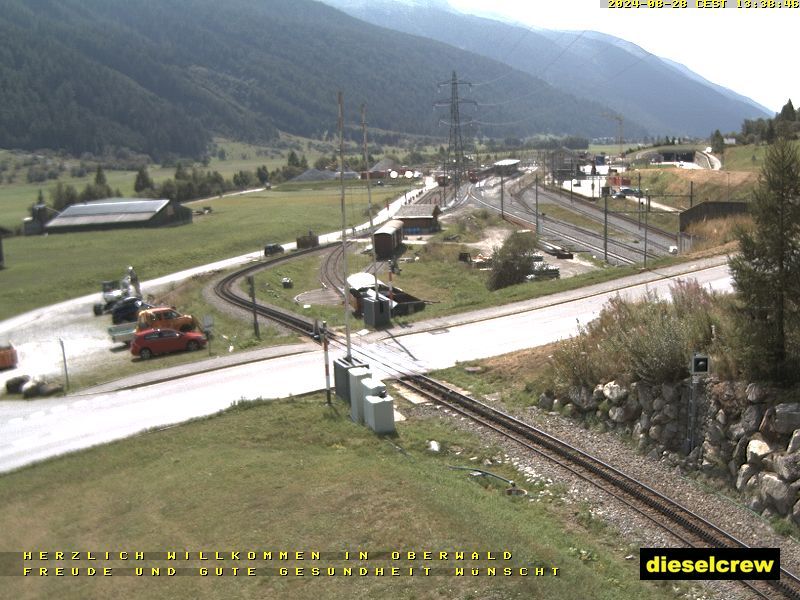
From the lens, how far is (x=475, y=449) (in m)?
17.2

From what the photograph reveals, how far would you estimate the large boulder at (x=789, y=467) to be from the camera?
13.0 metres

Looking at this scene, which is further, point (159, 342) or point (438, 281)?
point (438, 281)

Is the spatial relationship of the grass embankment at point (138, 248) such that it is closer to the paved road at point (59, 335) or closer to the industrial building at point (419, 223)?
the paved road at point (59, 335)

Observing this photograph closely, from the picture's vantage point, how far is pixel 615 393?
58.0 ft

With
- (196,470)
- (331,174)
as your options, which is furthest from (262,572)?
(331,174)

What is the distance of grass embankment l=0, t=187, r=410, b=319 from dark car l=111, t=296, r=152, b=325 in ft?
31.6

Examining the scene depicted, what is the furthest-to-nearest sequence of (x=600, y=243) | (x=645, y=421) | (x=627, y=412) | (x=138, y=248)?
(x=138, y=248)
(x=600, y=243)
(x=627, y=412)
(x=645, y=421)

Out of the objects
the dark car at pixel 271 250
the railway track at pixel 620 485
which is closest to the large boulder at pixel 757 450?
the railway track at pixel 620 485

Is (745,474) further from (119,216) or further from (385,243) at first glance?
(119,216)

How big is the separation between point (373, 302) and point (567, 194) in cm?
7723

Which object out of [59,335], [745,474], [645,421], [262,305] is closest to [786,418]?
[745,474]

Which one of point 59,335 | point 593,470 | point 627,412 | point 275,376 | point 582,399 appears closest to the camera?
point 593,470

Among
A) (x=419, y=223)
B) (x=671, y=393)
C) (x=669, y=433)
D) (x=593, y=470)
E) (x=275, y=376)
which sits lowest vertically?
(x=419, y=223)

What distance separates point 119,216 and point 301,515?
8665cm
